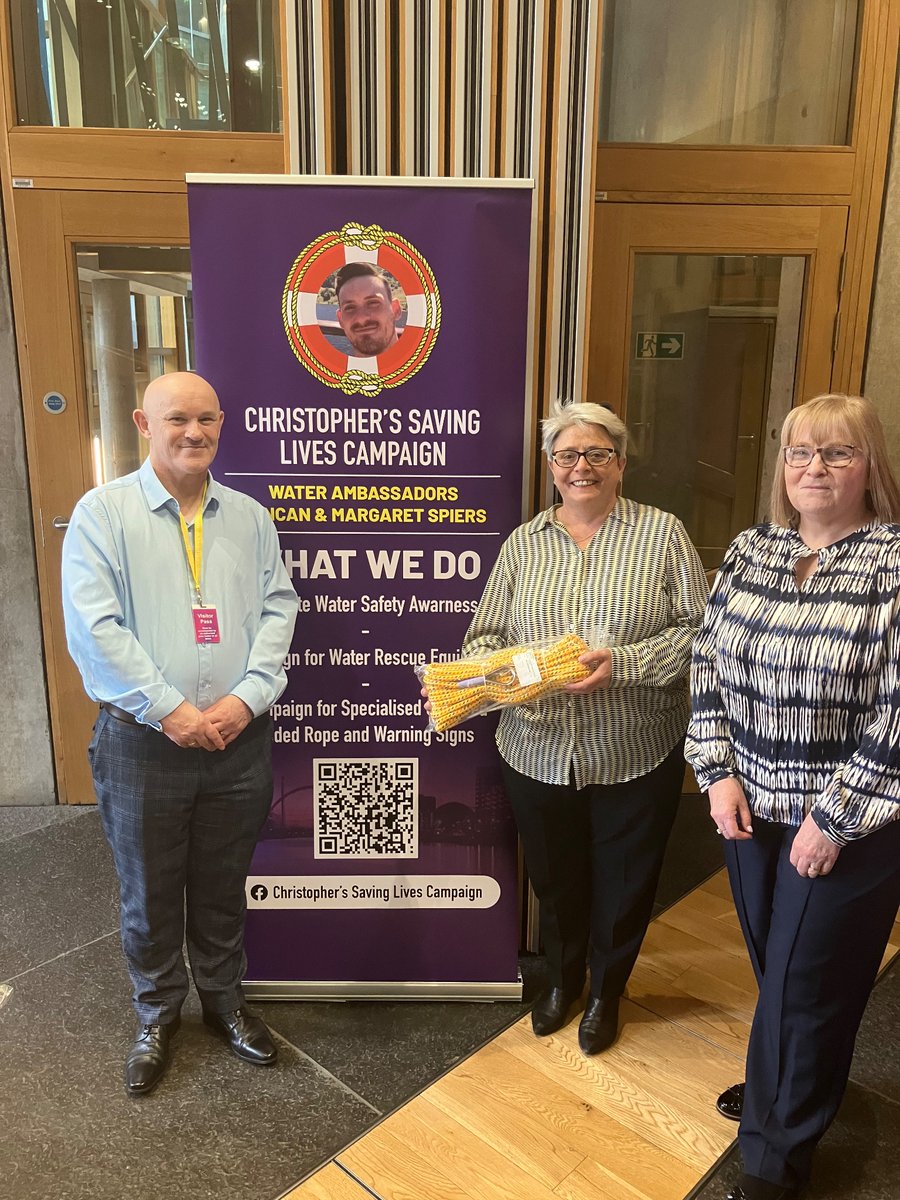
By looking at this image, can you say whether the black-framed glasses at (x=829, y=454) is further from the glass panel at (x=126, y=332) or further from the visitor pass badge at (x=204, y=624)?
the glass panel at (x=126, y=332)

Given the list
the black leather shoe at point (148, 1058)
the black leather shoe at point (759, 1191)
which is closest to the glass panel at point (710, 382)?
the black leather shoe at point (759, 1191)

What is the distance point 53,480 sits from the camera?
11.4 feet

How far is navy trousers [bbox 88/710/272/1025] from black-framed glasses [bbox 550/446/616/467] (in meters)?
0.97

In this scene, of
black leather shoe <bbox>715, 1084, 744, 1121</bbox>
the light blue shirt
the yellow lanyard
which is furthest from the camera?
black leather shoe <bbox>715, 1084, 744, 1121</bbox>

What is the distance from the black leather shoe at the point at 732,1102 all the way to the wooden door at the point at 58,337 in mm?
2783

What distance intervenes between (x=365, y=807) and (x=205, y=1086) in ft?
2.57

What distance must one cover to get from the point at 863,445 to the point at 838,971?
1003 millimetres

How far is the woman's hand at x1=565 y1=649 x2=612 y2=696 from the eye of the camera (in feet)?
6.61

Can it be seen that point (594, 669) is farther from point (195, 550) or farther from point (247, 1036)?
point (247, 1036)

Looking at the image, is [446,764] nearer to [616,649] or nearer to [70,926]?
[616,649]

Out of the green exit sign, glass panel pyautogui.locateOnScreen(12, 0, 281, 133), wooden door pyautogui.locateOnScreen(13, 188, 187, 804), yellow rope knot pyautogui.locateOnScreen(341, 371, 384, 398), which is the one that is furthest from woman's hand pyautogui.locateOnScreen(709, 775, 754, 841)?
glass panel pyautogui.locateOnScreen(12, 0, 281, 133)

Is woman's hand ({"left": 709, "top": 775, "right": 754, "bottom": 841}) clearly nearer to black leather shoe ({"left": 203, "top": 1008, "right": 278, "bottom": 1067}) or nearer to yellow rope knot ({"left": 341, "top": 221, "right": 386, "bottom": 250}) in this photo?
black leather shoe ({"left": 203, "top": 1008, "right": 278, "bottom": 1067})

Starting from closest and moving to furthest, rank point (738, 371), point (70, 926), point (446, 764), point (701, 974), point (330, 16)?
point (330, 16), point (446, 764), point (701, 974), point (70, 926), point (738, 371)

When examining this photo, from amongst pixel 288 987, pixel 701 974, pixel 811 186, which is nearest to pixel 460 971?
pixel 288 987
